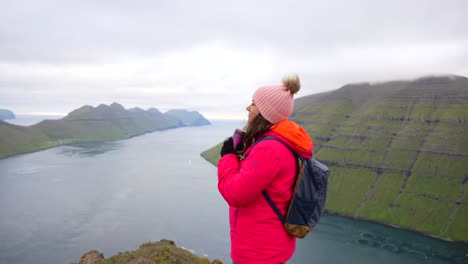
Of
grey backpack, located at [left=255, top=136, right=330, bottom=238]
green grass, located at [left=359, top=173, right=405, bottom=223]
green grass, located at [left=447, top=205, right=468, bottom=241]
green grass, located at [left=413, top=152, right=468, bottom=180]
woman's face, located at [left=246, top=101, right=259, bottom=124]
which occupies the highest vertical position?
woman's face, located at [left=246, top=101, right=259, bottom=124]

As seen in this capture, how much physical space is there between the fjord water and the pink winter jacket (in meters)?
54.5

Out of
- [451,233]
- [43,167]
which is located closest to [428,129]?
[451,233]

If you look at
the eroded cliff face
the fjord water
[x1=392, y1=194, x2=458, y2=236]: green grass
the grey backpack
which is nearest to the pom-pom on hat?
the grey backpack

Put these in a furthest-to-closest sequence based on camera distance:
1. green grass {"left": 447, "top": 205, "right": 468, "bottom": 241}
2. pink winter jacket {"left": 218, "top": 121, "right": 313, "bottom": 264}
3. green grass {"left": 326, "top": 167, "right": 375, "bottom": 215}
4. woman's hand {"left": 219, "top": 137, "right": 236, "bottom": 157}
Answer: green grass {"left": 326, "top": 167, "right": 375, "bottom": 215} → green grass {"left": 447, "top": 205, "right": 468, "bottom": 241} → woman's hand {"left": 219, "top": 137, "right": 236, "bottom": 157} → pink winter jacket {"left": 218, "top": 121, "right": 313, "bottom": 264}

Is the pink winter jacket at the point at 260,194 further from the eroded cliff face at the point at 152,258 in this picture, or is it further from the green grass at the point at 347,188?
the green grass at the point at 347,188

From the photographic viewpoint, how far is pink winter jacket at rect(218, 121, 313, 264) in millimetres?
2860

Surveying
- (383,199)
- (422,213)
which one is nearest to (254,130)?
(422,213)

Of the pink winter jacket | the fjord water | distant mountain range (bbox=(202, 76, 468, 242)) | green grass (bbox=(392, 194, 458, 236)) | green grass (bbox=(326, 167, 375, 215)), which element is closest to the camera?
the pink winter jacket

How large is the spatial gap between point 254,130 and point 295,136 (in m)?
0.46

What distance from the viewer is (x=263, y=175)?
2.84 m

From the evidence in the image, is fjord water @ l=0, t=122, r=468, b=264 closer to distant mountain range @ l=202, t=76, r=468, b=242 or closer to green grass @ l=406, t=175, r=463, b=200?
distant mountain range @ l=202, t=76, r=468, b=242

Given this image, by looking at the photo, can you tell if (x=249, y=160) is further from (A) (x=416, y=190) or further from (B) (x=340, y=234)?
(A) (x=416, y=190)

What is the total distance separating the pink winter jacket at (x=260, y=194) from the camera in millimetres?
2860

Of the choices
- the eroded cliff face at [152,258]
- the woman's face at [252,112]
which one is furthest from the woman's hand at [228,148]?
the eroded cliff face at [152,258]
